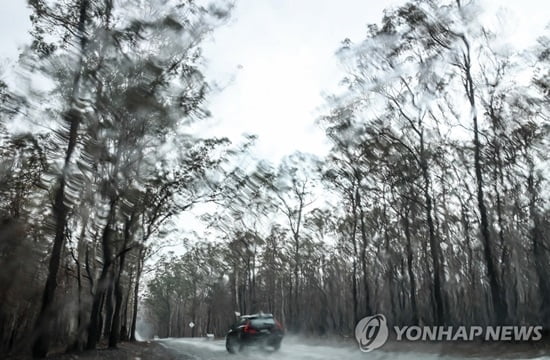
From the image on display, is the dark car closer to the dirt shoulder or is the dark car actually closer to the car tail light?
the car tail light

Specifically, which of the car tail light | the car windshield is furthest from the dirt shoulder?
the car windshield

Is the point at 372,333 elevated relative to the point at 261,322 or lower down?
lower down

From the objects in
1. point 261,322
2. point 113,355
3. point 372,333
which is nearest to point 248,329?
point 261,322

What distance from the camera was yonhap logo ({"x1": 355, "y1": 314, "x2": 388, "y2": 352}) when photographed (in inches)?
816

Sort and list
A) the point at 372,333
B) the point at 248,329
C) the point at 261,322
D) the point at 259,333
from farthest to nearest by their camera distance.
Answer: the point at 372,333, the point at 261,322, the point at 248,329, the point at 259,333

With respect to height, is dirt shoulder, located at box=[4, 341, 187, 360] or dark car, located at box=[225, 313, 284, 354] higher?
dark car, located at box=[225, 313, 284, 354]

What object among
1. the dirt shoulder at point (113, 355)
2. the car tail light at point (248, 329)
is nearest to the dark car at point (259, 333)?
the car tail light at point (248, 329)

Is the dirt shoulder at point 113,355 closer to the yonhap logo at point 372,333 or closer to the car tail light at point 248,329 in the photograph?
the car tail light at point 248,329

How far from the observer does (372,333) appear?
2336 centimetres

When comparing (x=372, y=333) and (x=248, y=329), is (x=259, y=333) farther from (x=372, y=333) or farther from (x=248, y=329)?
(x=372, y=333)

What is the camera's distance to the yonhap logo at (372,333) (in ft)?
68.0

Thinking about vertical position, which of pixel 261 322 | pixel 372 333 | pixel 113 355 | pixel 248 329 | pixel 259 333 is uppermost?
pixel 261 322

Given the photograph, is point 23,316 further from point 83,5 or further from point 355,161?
point 355,161

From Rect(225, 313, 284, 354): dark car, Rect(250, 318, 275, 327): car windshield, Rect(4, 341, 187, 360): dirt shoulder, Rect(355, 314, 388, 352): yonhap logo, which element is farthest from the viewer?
Rect(355, 314, 388, 352): yonhap logo
